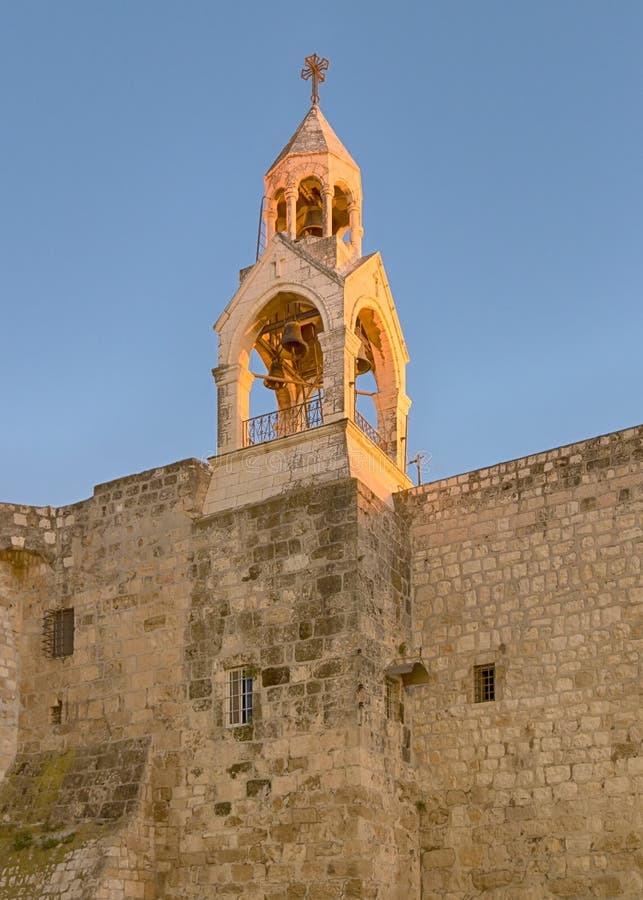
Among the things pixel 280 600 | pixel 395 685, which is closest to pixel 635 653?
pixel 395 685

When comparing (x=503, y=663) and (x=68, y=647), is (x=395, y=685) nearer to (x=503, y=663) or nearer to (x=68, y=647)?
(x=503, y=663)

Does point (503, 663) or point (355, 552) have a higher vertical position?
point (355, 552)

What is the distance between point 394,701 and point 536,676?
182cm

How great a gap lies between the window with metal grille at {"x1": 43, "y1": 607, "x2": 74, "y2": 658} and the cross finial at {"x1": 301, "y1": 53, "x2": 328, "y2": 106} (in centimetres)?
879

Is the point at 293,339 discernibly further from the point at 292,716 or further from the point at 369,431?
the point at 292,716

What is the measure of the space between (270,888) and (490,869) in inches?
104

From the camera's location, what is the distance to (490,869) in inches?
651

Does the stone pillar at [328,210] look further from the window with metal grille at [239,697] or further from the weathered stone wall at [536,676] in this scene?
the window with metal grille at [239,697]

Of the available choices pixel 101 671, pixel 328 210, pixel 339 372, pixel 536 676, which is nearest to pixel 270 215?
pixel 328 210

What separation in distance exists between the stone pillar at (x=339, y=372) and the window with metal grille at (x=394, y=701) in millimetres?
3514

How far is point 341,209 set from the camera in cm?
2116

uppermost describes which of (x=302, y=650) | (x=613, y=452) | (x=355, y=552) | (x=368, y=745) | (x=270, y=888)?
(x=613, y=452)

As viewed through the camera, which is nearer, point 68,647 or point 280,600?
point 280,600

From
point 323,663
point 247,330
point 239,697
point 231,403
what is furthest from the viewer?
point 247,330
